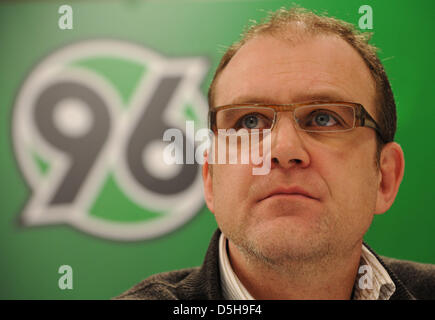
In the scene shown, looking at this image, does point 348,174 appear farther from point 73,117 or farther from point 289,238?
point 73,117

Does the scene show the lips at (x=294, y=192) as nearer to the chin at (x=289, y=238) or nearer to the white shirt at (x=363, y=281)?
the chin at (x=289, y=238)

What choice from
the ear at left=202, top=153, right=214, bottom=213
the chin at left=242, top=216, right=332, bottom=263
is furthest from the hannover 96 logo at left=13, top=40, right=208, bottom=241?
the chin at left=242, top=216, right=332, bottom=263

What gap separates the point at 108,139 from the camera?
130 centimetres

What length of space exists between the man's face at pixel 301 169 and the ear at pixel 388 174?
67 millimetres

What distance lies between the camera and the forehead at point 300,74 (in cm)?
88

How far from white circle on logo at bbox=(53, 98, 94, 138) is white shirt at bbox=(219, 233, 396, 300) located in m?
0.69

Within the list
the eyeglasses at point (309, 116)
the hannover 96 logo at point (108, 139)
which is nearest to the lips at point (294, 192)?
the eyeglasses at point (309, 116)

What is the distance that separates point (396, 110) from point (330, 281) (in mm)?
605

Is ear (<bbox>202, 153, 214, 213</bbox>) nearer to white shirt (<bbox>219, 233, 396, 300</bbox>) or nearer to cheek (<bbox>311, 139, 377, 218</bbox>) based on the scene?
white shirt (<bbox>219, 233, 396, 300</bbox>)

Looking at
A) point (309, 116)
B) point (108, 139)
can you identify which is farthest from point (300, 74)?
point (108, 139)

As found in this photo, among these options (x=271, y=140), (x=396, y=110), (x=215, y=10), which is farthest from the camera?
(x=215, y=10)

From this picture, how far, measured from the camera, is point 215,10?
1.26m
